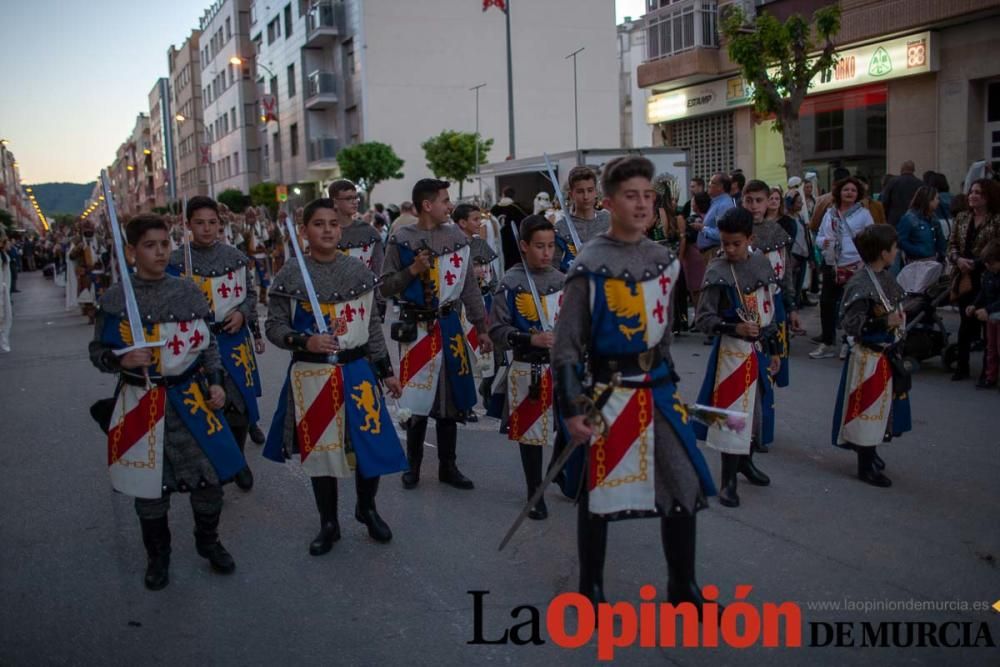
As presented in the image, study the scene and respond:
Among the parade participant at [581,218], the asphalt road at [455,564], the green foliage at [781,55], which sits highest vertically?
the green foliage at [781,55]

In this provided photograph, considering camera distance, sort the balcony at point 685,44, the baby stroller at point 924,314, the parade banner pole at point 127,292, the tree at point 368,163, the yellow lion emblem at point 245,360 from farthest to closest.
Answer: the tree at point 368,163
the balcony at point 685,44
the baby stroller at point 924,314
the yellow lion emblem at point 245,360
the parade banner pole at point 127,292

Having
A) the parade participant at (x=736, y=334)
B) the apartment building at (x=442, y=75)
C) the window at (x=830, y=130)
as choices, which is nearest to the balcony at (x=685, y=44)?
the window at (x=830, y=130)

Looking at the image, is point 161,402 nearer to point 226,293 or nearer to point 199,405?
point 199,405

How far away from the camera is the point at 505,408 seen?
566cm

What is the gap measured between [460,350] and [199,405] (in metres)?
2.05

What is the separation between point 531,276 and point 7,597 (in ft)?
10.7

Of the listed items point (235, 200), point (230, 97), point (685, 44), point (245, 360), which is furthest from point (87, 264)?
point (230, 97)

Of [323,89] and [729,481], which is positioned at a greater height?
[323,89]

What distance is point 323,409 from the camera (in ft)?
15.9

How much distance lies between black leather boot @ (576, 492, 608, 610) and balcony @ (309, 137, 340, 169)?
4240 cm

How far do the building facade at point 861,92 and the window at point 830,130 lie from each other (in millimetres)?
23

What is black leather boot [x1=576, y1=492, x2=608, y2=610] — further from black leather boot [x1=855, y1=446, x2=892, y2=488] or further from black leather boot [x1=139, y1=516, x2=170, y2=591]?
black leather boot [x1=855, y1=446, x2=892, y2=488]

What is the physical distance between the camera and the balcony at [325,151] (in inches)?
1777

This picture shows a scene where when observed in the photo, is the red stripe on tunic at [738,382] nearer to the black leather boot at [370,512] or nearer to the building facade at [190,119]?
the black leather boot at [370,512]
